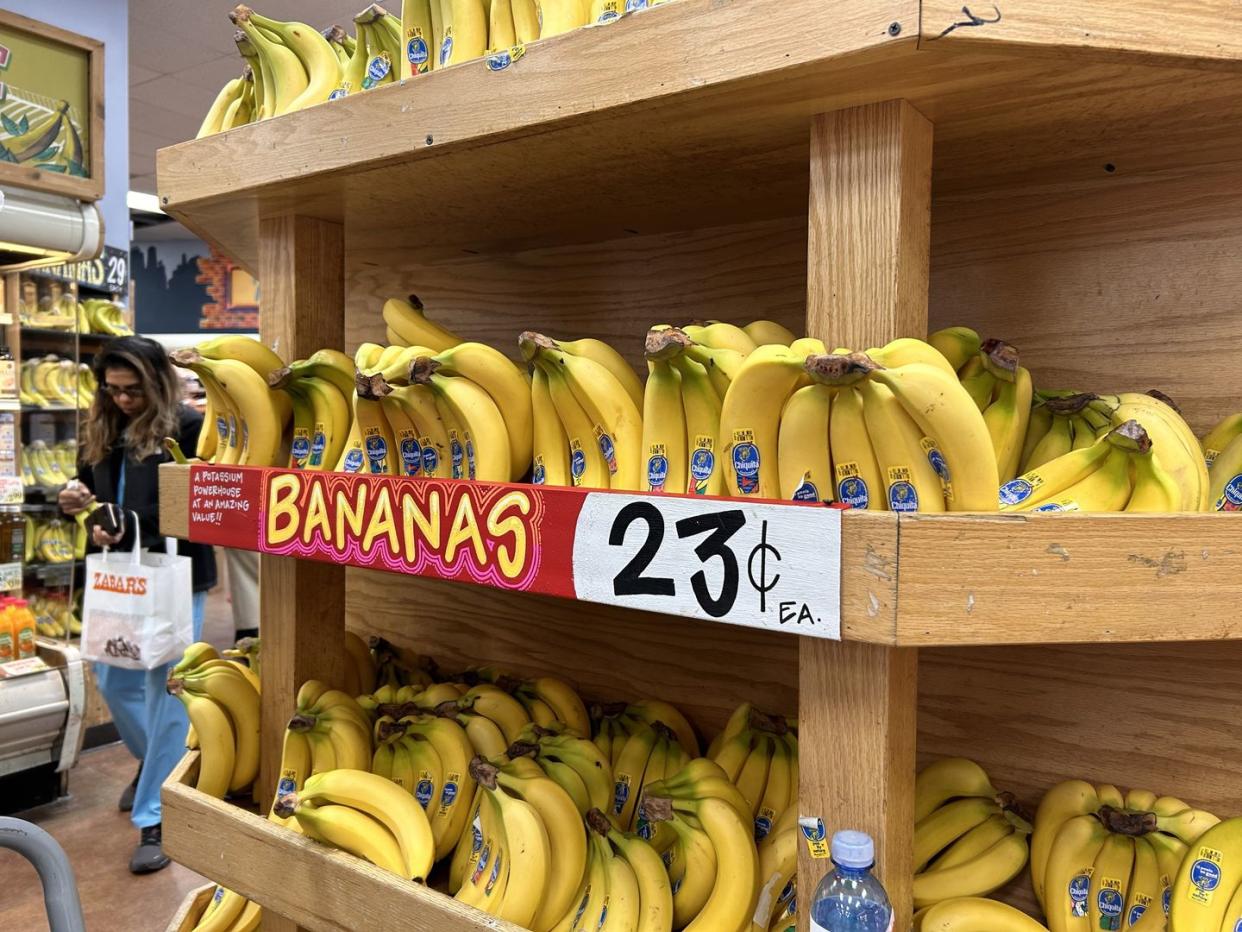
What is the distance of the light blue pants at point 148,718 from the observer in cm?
312

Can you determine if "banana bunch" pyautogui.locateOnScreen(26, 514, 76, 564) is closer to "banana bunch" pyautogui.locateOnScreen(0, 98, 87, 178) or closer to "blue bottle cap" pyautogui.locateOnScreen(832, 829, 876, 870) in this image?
"banana bunch" pyautogui.locateOnScreen(0, 98, 87, 178)

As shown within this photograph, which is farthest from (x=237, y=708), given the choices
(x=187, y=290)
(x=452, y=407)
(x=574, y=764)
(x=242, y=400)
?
(x=187, y=290)

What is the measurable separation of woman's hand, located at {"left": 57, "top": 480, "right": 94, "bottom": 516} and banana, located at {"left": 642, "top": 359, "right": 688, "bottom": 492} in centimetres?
300

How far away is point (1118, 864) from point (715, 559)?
68 cm

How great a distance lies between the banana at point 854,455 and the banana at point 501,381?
521 mm

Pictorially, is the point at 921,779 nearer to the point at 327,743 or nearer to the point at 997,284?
the point at 997,284

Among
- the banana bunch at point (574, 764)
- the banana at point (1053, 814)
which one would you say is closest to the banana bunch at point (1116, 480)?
the banana at point (1053, 814)

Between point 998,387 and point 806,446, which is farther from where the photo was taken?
point 998,387

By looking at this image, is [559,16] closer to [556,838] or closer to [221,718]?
[556,838]

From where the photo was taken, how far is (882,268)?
1002 millimetres

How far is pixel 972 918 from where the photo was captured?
43.2 inches

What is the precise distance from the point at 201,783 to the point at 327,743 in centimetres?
33

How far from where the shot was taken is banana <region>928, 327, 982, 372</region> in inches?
45.0

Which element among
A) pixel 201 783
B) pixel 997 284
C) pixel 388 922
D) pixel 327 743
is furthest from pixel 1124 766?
pixel 201 783
